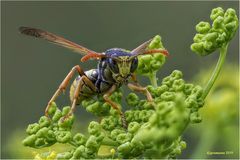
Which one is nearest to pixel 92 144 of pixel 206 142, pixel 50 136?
pixel 50 136

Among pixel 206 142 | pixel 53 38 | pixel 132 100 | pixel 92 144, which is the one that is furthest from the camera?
pixel 206 142

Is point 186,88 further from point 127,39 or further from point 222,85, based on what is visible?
point 127,39

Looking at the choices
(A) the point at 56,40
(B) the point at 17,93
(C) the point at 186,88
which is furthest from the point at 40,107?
(C) the point at 186,88

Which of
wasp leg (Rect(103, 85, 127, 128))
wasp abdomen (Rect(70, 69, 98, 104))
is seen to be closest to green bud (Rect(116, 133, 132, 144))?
wasp leg (Rect(103, 85, 127, 128))

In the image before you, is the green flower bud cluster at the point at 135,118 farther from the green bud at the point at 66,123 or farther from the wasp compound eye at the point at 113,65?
the wasp compound eye at the point at 113,65

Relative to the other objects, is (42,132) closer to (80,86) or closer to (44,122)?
(44,122)

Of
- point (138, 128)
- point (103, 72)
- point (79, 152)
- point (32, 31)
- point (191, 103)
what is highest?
point (32, 31)

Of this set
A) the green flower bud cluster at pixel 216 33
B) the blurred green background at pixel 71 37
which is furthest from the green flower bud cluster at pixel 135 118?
the blurred green background at pixel 71 37
